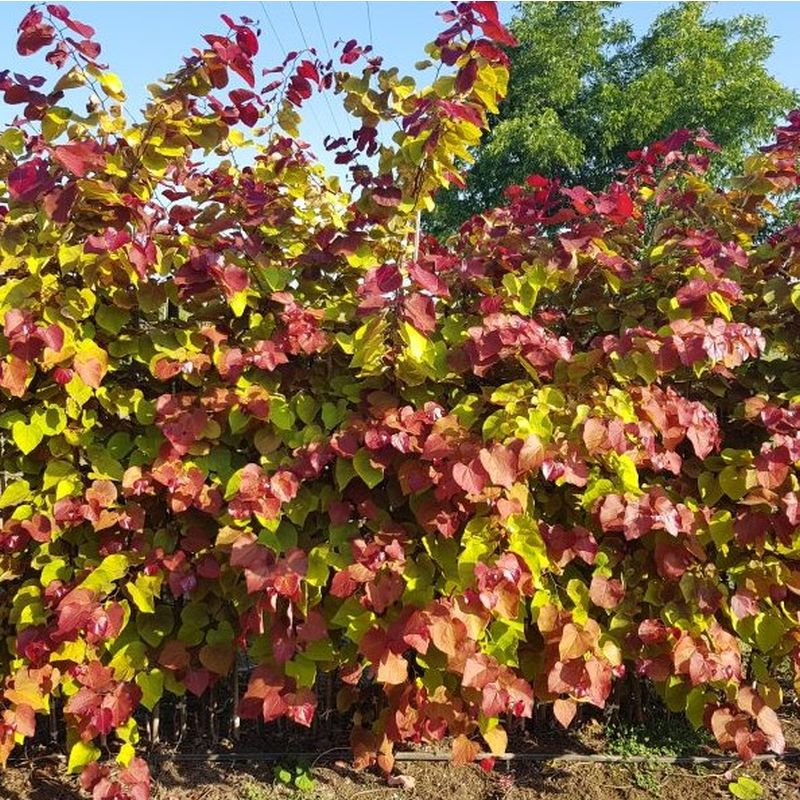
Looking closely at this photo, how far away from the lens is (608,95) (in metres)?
19.5

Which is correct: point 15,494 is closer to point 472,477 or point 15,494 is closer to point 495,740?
point 472,477

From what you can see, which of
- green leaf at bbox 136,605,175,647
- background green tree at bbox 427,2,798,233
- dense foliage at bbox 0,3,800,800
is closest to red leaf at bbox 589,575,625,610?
dense foliage at bbox 0,3,800,800

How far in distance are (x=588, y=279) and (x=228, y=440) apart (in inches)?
44.6

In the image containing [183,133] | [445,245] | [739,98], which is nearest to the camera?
[183,133]

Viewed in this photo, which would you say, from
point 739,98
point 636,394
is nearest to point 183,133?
point 636,394

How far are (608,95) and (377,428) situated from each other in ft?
63.5

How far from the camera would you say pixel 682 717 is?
2879 millimetres

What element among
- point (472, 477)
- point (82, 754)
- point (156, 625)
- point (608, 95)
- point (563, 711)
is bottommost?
point (82, 754)

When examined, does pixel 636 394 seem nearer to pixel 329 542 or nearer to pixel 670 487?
pixel 670 487

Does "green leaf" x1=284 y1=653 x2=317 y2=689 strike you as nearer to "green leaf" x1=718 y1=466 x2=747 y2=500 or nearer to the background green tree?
"green leaf" x1=718 y1=466 x2=747 y2=500

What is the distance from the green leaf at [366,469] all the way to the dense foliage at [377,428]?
Answer: 1cm

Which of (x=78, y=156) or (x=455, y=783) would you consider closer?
(x=78, y=156)

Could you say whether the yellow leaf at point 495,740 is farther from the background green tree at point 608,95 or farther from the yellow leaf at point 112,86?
the background green tree at point 608,95

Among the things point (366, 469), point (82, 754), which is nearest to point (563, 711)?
point (366, 469)
